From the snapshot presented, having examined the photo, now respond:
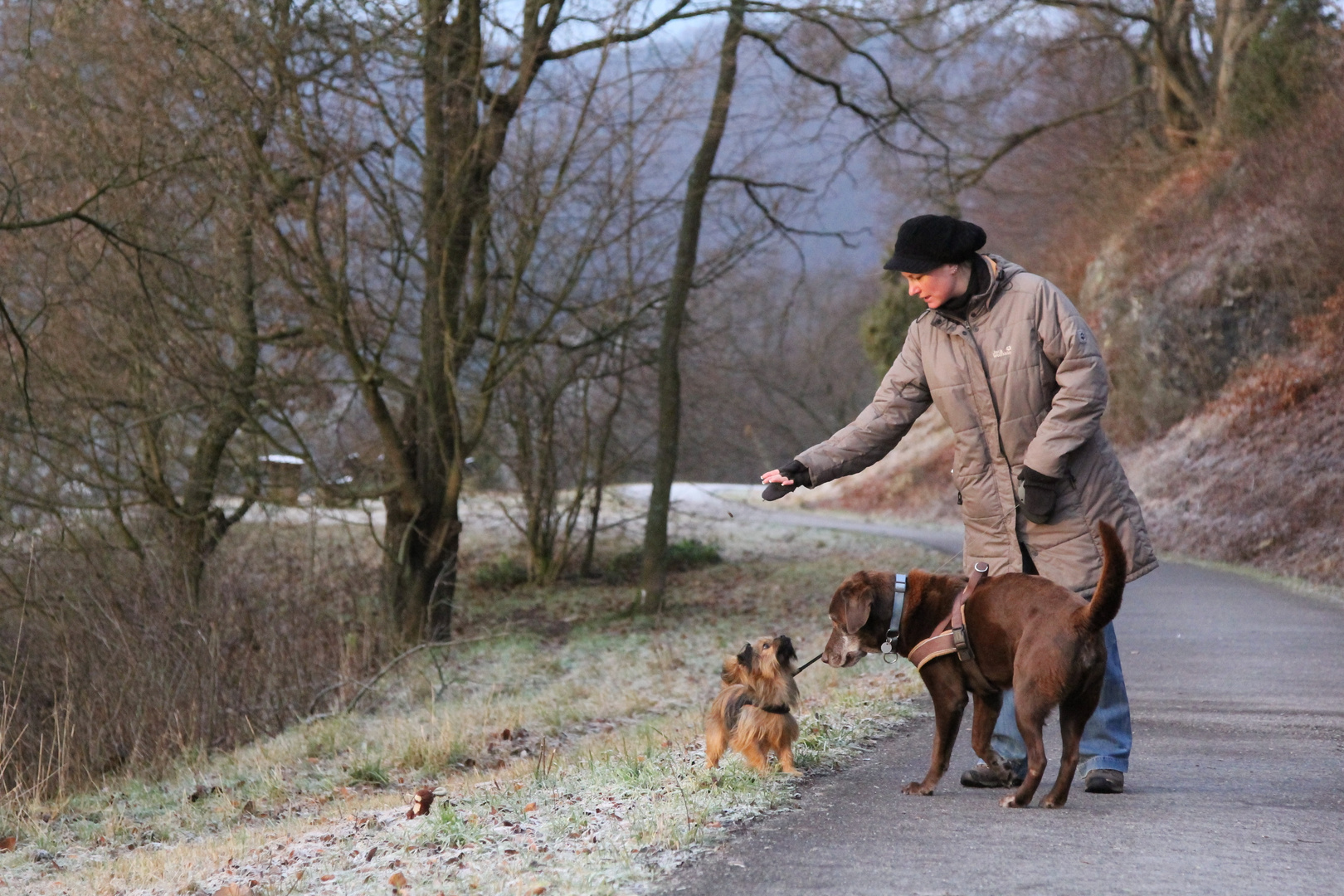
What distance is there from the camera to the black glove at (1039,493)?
5.24 metres

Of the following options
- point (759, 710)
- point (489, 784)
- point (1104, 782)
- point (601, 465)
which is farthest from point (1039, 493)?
point (601, 465)

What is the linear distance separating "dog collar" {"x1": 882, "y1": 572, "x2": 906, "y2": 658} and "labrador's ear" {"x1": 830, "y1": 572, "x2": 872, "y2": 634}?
0.34 ft

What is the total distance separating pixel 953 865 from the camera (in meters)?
4.37

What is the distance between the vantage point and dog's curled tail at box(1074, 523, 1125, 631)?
4680 millimetres

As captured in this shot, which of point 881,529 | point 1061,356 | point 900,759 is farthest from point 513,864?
point 881,529

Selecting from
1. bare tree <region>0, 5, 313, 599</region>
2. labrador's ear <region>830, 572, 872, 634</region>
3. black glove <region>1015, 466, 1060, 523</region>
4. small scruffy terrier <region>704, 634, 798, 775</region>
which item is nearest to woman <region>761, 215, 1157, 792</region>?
black glove <region>1015, 466, 1060, 523</region>

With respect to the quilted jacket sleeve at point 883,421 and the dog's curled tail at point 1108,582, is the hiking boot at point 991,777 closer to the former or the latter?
the dog's curled tail at point 1108,582

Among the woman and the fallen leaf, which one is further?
the fallen leaf

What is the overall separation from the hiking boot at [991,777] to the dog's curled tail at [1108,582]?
1.08m

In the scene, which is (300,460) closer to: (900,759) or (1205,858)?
(900,759)

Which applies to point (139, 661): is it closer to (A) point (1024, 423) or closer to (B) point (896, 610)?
(B) point (896, 610)

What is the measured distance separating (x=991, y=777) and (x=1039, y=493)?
1.27 meters

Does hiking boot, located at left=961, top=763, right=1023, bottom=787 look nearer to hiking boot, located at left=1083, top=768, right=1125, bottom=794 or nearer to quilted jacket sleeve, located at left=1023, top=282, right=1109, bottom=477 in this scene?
hiking boot, located at left=1083, top=768, right=1125, bottom=794

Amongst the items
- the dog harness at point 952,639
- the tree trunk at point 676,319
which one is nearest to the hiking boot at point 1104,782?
the dog harness at point 952,639
